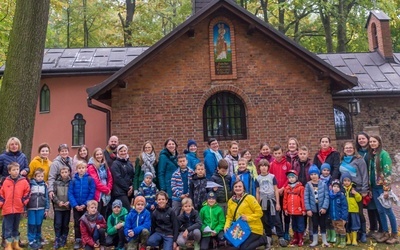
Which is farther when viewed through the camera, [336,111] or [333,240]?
[336,111]

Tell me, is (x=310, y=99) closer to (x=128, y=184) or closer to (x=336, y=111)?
(x=336, y=111)

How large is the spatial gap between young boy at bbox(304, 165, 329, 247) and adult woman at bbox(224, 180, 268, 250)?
2.86 ft

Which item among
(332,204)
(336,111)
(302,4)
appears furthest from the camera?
(302,4)

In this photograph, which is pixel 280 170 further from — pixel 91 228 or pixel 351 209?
pixel 91 228

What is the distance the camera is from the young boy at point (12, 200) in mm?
5934

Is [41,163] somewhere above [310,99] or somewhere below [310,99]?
below

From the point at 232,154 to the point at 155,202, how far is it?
1.65m

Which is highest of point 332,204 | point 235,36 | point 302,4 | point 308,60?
point 302,4

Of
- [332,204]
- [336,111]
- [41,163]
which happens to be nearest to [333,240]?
[332,204]

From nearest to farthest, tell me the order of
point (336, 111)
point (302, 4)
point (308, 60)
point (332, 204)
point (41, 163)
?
point (332, 204), point (41, 163), point (308, 60), point (336, 111), point (302, 4)

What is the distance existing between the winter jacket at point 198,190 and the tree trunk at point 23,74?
3907 mm

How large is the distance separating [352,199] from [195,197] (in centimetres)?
259

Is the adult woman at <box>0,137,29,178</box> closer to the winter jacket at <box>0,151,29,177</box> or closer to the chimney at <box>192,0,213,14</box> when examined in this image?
the winter jacket at <box>0,151,29,177</box>

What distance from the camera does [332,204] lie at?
250 inches
